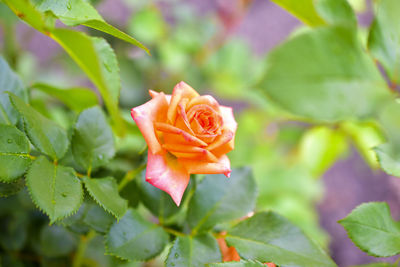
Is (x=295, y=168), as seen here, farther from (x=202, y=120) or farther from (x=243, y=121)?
(x=202, y=120)

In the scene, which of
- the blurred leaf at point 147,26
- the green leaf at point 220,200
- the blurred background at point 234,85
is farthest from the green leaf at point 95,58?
the blurred leaf at point 147,26

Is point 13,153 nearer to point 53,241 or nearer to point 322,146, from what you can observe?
point 53,241

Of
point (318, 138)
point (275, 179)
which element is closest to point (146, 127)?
point (318, 138)

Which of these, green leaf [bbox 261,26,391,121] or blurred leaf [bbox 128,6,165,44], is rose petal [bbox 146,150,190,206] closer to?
green leaf [bbox 261,26,391,121]

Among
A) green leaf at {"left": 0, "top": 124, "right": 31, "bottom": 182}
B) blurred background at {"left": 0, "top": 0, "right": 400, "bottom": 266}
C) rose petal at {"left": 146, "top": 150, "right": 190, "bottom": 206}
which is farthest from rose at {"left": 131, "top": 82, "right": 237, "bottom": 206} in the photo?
blurred background at {"left": 0, "top": 0, "right": 400, "bottom": 266}

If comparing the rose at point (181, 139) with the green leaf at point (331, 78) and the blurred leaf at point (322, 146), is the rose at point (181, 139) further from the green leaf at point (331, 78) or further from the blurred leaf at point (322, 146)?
the blurred leaf at point (322, 146)

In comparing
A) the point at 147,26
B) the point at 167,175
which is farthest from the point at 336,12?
the point at 147,26
